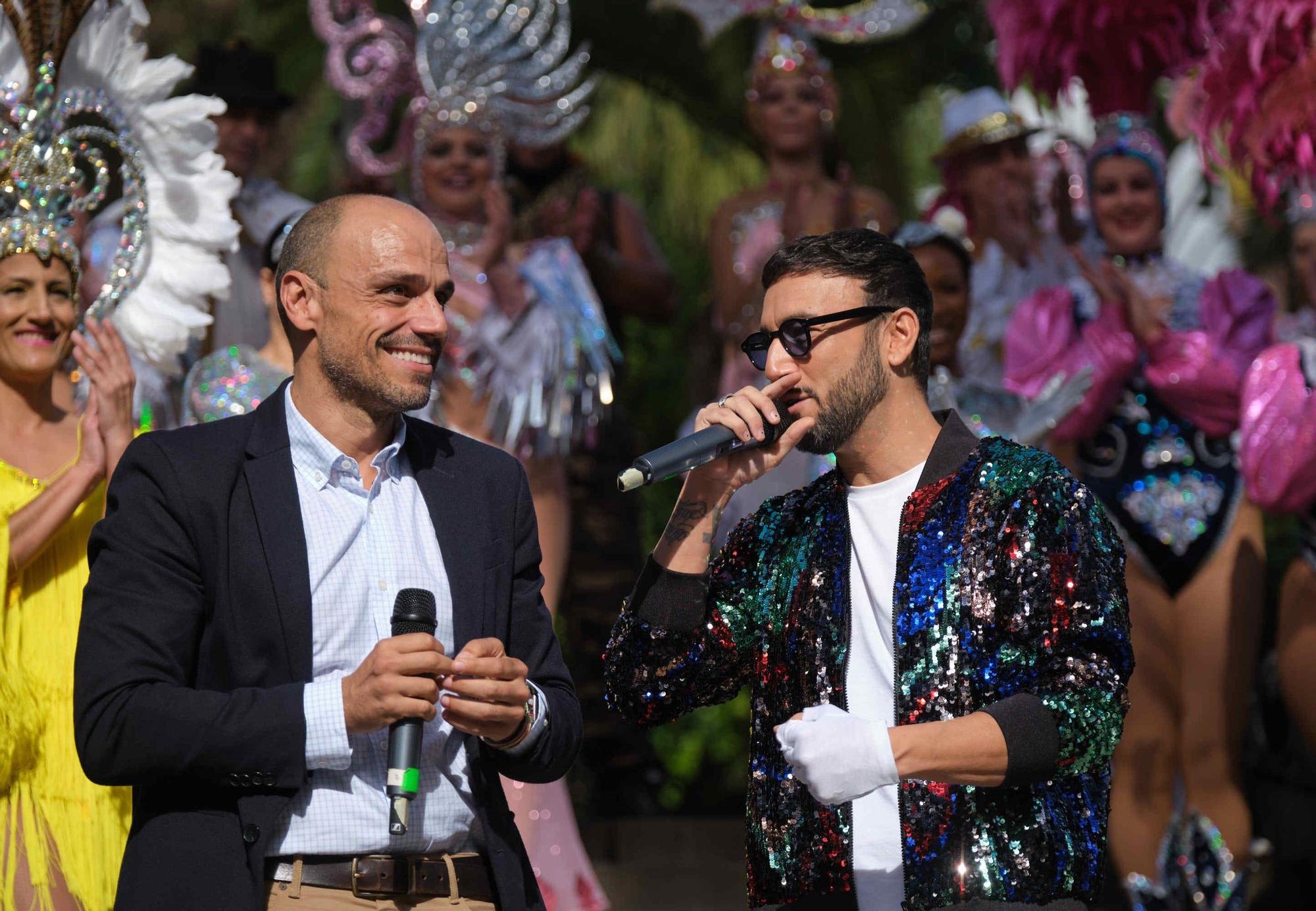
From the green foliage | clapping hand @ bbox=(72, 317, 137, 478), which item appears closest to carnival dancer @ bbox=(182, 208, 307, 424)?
clapping hand @ bbox=(72, 317, 137, 478)

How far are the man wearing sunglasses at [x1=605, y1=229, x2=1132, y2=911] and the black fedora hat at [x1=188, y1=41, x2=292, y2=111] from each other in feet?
10.5

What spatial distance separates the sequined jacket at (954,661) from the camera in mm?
2574

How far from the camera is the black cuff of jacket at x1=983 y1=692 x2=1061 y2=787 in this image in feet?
Answer: 8.16

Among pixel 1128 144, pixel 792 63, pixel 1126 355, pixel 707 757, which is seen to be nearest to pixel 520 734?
pixel 1126 355

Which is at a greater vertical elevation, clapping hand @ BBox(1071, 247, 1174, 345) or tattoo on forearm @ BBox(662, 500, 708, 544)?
clapping hand @ BBox(1071, 247, 1174, 345)

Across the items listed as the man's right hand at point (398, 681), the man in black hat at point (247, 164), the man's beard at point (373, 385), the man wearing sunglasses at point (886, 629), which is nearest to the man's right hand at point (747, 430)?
the man wearing sunglasses at point (886, 629)

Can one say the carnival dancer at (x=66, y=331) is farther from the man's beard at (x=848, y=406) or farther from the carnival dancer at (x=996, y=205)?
the carnival dancer at (x=996, y=205)

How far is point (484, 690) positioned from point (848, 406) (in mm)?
906

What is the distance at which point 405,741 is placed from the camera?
2377mm

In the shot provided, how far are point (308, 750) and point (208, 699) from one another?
17cm

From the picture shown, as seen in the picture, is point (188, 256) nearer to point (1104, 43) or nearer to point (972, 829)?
point (972, 829)

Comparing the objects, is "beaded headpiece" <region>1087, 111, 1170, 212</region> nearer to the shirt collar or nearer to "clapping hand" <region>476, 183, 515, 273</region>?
"clapping hand" <region>476, 183, 515, 273</region>

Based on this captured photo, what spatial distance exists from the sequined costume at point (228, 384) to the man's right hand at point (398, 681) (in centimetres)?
195

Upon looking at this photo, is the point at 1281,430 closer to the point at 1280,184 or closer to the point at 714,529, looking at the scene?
the point at 1280,184
